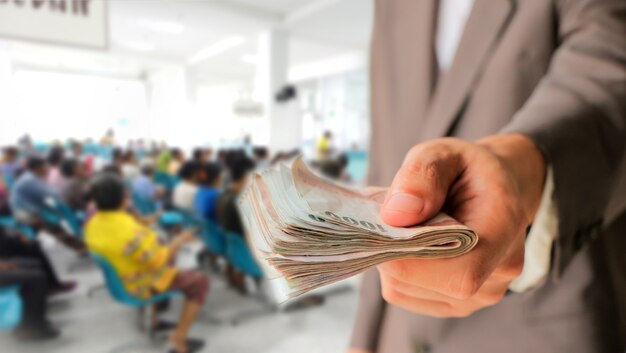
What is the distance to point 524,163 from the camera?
338 mm

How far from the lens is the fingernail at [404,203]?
10.7 inches

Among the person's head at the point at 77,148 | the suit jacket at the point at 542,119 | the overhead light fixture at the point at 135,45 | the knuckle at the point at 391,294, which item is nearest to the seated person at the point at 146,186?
the person's head at the point at 77,148

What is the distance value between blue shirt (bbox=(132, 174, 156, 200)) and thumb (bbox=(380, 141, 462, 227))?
7.43 ft

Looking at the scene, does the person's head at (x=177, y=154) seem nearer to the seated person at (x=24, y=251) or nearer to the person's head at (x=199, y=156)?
the person's head at (x=199, y=156)

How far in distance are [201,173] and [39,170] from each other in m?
1.01

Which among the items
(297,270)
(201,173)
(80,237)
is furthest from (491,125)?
(80,237)

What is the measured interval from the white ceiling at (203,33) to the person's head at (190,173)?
0.74m

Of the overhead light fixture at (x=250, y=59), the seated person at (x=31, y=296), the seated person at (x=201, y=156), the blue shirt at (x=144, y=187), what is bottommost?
the seated person at (x=31, y=296)

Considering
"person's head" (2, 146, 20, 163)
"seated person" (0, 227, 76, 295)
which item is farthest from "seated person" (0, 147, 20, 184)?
"seated person" (0, 227, 76, 295)

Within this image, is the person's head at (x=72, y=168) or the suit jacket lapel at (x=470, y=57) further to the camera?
the person's head at (x=72, y=168)

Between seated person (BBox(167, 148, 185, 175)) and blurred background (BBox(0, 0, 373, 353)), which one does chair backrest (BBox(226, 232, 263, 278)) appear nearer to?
blurred background (BBox(0, 0, 373, 353))

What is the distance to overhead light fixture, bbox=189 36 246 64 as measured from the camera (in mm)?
2948

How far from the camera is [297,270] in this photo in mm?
245

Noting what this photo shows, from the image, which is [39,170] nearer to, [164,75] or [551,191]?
[164,75]
